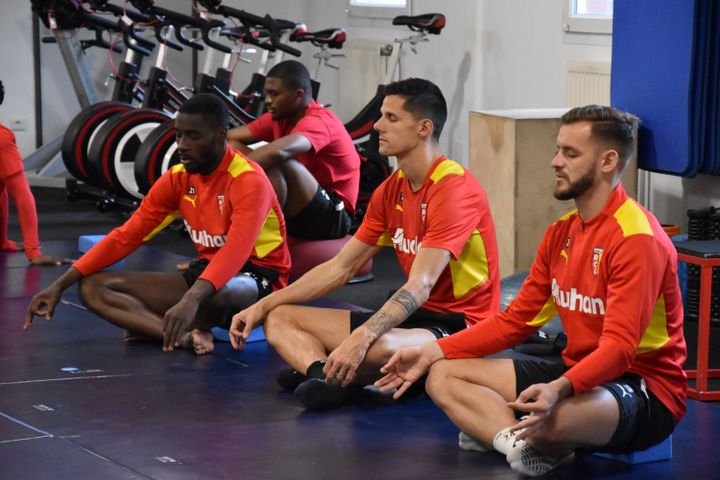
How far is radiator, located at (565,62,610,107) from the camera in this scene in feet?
22.6

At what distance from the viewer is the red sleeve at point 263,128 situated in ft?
19.3

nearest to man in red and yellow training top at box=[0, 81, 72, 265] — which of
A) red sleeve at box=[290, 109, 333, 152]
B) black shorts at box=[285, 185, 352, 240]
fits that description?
black shorts at box=[285, 185, 352, 240]

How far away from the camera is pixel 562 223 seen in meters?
3.20

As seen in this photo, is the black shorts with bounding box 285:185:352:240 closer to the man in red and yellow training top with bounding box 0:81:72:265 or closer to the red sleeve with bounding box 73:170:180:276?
the red sleeve with bounding box 73:170:180:276

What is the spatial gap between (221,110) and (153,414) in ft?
4.13

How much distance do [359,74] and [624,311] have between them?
6764 millimetres

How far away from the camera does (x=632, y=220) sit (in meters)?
3.01

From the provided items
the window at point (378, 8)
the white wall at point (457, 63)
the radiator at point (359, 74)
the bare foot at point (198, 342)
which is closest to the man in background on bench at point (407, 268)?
the bare foot at point (198, 342)

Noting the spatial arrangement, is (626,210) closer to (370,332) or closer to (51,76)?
(370,332)

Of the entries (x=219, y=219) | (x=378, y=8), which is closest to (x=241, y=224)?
(x=219, y=219)

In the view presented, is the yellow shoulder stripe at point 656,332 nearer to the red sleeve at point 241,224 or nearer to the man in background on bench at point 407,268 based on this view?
the man in background on bench at point 407,268

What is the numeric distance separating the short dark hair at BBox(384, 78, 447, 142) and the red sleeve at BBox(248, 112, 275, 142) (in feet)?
6.98

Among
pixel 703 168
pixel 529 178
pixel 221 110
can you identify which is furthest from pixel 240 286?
pixel 703 168

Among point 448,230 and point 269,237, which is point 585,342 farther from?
point 269,237
